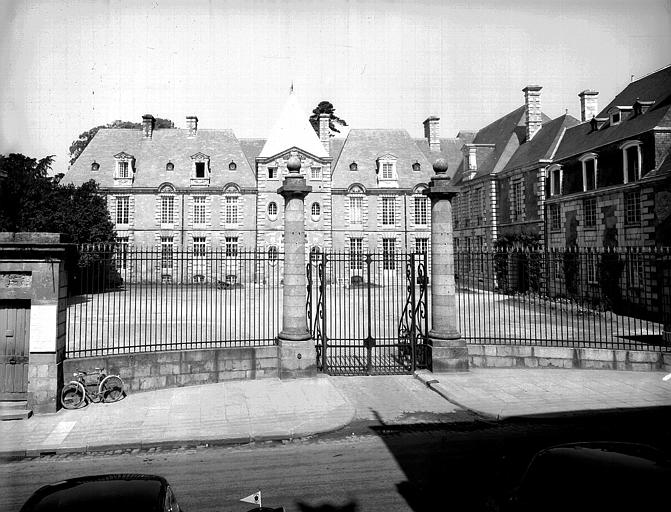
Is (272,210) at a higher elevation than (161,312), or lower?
higher

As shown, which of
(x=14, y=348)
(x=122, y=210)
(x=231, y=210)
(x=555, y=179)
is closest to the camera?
(x=14, y=348)

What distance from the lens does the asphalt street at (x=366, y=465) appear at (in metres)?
5.99

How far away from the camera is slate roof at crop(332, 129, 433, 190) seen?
50.9 meters

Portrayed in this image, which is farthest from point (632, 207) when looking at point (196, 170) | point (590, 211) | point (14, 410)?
point (196, 170)

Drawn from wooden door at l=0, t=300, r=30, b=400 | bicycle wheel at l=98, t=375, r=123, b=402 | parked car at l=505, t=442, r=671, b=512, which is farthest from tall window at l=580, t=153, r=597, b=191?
wooden door at l=0, t=300, r=30, b=400

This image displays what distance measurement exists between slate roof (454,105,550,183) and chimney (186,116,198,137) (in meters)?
29.2

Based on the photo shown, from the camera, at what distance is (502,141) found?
45.8 m

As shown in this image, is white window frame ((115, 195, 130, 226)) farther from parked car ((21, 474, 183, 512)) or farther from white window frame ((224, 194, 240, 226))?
parked car ((21, 474, 183, 512))

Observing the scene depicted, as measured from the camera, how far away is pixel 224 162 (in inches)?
1971

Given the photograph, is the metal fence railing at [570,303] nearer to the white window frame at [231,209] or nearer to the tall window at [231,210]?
the white window frame at [231,209]

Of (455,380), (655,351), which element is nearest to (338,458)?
(455,380)

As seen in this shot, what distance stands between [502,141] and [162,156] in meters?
34.6

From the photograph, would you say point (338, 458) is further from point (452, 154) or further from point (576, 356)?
point (452, 154)

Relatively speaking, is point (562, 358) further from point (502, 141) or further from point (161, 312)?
point (502, 141)
